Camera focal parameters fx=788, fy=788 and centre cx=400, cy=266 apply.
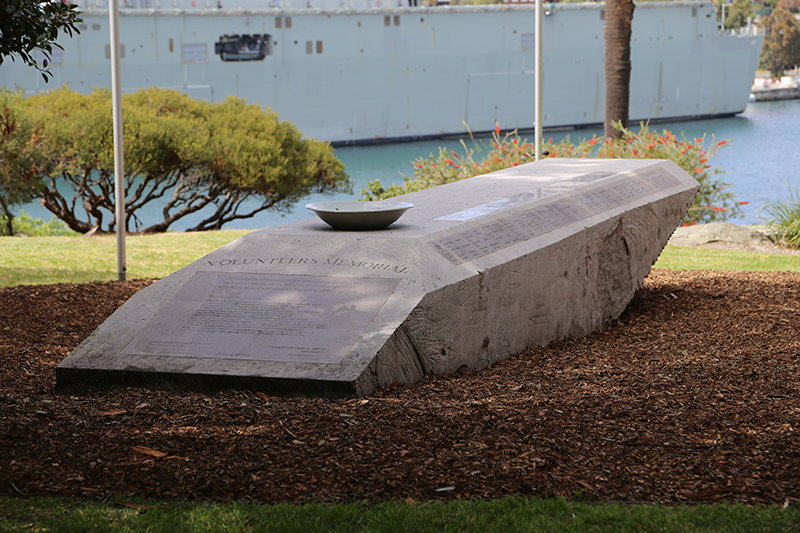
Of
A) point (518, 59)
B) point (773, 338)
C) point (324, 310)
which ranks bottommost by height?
point (773, 338)

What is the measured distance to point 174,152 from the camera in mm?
13062

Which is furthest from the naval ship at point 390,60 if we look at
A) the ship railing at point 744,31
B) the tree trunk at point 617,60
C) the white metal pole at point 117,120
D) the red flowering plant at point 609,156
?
the white metal pole at point 117,120

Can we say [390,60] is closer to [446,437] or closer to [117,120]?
[117,120]

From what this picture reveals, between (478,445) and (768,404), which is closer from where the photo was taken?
(478,445)

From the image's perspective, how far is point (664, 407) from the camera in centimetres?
326

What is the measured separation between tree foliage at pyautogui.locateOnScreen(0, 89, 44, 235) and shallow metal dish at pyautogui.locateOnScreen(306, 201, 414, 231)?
26.3ft

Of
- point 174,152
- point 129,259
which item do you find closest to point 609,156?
Result: point 129,259

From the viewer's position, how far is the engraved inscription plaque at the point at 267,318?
11.5ft

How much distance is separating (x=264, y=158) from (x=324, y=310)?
10.3 meters

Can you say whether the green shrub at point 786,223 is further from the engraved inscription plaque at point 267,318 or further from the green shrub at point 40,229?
the green shrub at point 40,229

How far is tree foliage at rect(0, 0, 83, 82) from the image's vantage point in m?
2.86

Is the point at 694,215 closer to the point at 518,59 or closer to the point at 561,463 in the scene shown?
the point at 561,463

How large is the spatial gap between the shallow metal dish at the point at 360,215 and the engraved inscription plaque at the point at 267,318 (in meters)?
0.61

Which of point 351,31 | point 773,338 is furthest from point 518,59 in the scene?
point 773,338
